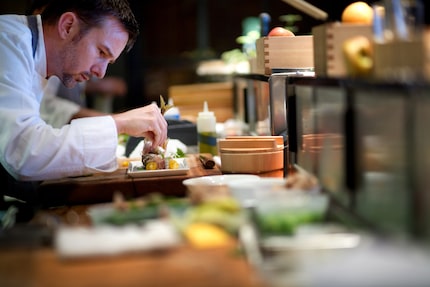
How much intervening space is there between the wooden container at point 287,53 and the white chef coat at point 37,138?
86cm

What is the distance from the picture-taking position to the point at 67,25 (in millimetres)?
3510

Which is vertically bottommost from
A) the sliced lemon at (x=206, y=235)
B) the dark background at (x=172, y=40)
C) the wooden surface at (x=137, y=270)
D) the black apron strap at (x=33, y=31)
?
the wooden surface at (x=137, y=270)

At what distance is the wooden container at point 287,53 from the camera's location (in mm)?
3473

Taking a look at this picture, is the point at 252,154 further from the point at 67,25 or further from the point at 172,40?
the point at 172,40

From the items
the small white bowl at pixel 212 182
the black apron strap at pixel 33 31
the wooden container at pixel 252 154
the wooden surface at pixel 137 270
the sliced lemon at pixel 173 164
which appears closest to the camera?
the wooden surface at pixel 137 270

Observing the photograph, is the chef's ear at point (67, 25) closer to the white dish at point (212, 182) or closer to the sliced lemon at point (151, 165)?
the sliced lemon at point (151, 165)

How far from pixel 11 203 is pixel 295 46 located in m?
1.43

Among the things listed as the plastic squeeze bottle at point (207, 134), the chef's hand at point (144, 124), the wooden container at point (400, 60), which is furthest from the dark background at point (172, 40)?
the wooden container at point (400, 60)

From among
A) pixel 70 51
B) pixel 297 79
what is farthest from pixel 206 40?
pixel 297 79

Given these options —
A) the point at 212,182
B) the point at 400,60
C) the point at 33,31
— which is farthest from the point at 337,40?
the point at 33,31

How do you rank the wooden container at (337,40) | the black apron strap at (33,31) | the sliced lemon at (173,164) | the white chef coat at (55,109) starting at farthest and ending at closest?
the white chef coat at (55,109) → the black apron strap at (33,31) → the sliced lemon at (173,164) → the wooden container at (337,40)

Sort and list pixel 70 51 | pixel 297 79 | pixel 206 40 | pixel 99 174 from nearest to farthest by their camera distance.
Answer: pixel 297 79
pixel 99 174
pixel 70 51
pixel 206 40

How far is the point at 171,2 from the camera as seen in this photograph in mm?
10211

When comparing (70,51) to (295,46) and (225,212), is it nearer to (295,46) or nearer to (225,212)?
(295,46)
